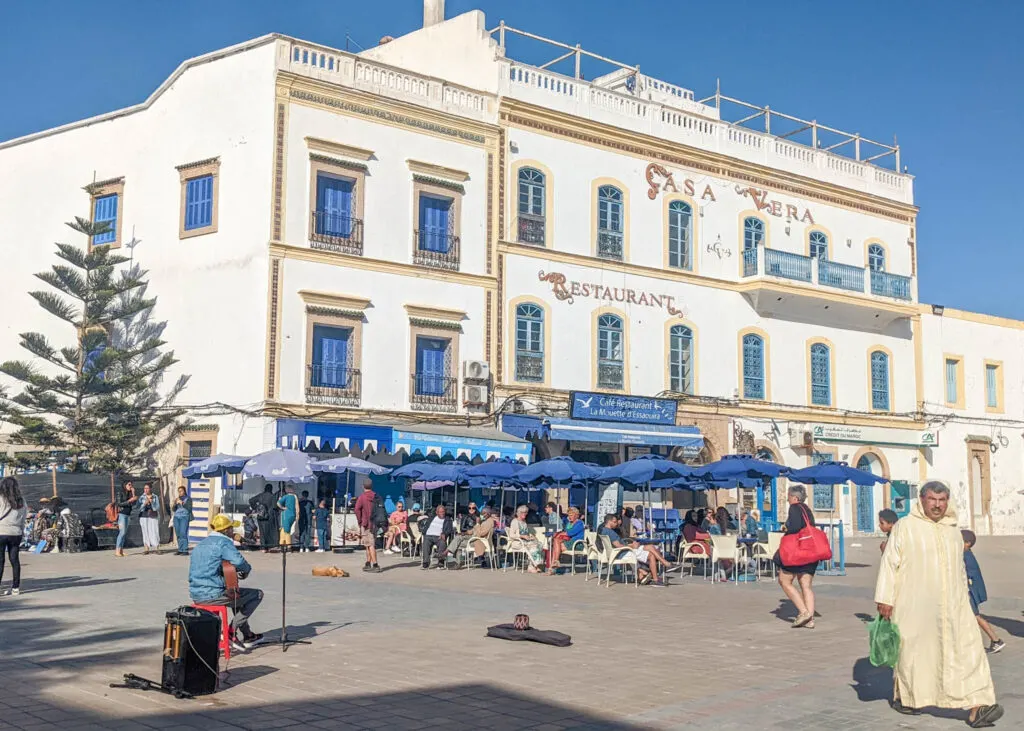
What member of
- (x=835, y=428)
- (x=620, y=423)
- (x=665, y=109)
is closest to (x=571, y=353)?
(x=620, y=423)

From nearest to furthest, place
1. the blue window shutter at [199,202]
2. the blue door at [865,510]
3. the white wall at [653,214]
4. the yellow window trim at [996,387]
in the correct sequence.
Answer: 1. the blue window shutter at [199,202]
2. the white wall at [653,214]
3. the blue door at [865,510]
4. the yellow window trim at [996,387]

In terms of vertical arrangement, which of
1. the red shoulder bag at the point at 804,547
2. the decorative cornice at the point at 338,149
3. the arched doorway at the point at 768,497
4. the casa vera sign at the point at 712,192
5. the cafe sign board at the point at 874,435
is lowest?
the red shoulder bag at the point at 804,547

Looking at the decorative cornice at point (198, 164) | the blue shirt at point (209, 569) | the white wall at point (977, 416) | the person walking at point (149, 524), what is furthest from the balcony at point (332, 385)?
the white wall at point (977, 416)

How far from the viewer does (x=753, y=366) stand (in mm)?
34906

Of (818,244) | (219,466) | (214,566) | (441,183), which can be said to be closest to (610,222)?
(441,183)

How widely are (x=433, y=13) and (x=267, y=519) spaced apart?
16.6 meters

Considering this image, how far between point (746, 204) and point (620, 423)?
8250mm

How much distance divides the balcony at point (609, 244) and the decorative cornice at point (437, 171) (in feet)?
14.4

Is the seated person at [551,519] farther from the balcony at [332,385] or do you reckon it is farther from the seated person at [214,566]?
the seated person at [214,566]

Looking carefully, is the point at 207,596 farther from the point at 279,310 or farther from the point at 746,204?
the point at 746,204

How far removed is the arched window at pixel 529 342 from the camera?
3008cm

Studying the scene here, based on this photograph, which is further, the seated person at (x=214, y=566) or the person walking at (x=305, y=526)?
the person walking at (x=305, y=526)

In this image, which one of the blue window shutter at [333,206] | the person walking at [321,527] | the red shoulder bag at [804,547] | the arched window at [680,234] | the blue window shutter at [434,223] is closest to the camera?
the red shoulder bag at [804,547]

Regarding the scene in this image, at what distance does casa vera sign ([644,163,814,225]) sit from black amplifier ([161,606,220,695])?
25.7 m
